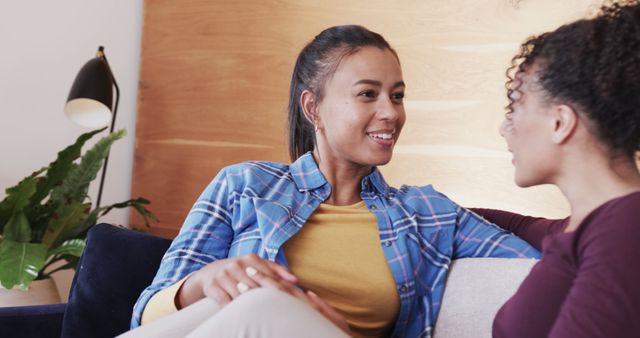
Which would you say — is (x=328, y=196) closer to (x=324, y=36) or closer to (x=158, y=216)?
(x=324, y=36)

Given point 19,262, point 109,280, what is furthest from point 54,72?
point 109,280

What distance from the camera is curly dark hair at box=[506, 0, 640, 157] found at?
107 centimetres

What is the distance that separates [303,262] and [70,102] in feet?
5.49

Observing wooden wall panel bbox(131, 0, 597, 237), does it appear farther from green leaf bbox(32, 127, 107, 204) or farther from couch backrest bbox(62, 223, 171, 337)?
couch backrest bbox(62, 223, 171, 337)

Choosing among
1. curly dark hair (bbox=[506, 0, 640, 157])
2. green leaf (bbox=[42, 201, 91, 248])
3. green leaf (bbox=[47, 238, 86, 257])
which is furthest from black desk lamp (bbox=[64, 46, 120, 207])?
curly dark hair (bbox=[506, 0, 640, 157])

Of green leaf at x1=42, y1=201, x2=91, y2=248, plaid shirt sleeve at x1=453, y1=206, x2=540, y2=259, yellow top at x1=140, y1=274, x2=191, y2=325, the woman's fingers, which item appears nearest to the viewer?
the woman's fingers

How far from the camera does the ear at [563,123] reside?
1091 mm

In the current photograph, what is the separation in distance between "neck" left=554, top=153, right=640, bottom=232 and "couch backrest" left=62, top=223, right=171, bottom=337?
938mm

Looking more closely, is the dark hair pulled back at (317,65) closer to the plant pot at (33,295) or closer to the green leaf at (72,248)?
the green leaf at (72,248)

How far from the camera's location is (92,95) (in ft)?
8.86

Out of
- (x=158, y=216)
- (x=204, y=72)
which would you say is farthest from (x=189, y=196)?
(x=204, y=72)

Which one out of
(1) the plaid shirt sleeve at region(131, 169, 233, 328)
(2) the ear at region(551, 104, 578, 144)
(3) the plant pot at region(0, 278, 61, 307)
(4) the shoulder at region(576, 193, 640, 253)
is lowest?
(3) the plant pot at region(0, 278, 61, 307)

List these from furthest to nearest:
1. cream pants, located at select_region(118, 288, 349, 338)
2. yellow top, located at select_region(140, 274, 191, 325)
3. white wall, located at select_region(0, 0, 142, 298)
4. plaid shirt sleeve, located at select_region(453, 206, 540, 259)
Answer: white wall, located at select_region(0, 0, 142, 298), plaid shirt sleeve, located at select_region(453, 206, 540, 259), yellow top, located at select_region(140, 274, 191, 325), cream pants, located at select_region(118, 288, 349, 338)

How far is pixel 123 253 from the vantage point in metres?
1.65
